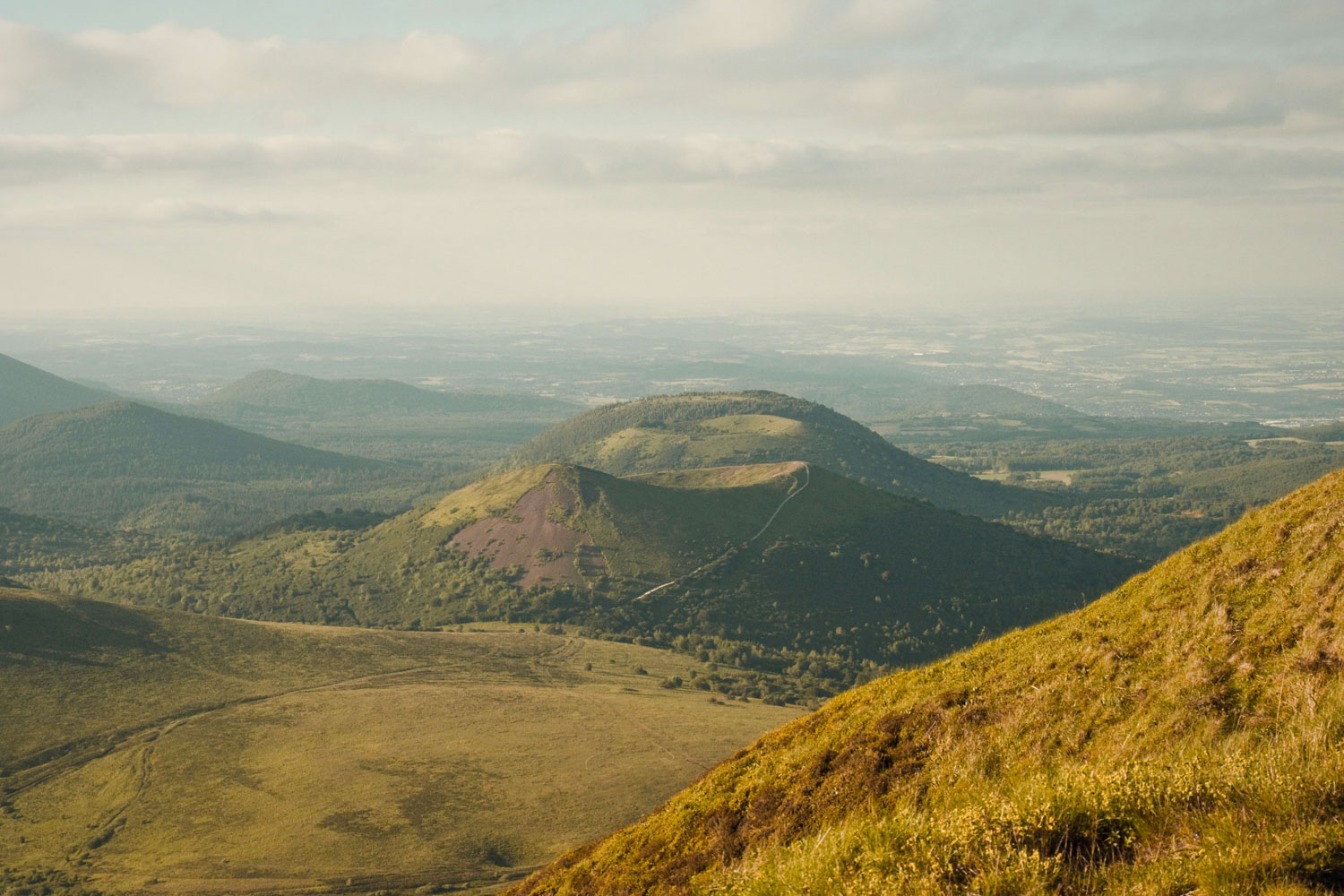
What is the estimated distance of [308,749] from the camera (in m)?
99.9

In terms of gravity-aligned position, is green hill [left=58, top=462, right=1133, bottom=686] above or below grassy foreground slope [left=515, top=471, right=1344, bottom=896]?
below

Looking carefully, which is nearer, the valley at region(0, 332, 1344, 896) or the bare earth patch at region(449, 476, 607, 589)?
the valley at region(0, 332, 1344, 896)

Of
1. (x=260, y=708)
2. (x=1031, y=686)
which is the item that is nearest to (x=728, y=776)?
(x=1031, y=686)

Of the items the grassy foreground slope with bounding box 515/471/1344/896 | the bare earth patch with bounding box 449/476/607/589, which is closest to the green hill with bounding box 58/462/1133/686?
the bare earth patch with bounding box 449/476/607/589

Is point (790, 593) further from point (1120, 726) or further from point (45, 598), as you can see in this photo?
point (1120, 726)

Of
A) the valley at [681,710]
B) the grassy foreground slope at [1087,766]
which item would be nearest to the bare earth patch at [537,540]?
the valley at [681,710]

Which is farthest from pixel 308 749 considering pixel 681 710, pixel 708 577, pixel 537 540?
pixel 537 540

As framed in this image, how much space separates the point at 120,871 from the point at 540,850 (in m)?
33.8

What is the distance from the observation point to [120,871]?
7700 centimetres

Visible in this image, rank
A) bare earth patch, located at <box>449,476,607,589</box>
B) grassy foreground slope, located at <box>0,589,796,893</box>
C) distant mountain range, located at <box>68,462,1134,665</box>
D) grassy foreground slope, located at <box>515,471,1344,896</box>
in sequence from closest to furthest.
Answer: grassy foreground slope, located at <box>515,471,1344,896</box>, grassy foreground slope, located at <box>0,589,796,893</box>, distant mountain range, located at <box>68,462,1134,665</box>, bare earth patch, located at <box>449,476,607,589</box>

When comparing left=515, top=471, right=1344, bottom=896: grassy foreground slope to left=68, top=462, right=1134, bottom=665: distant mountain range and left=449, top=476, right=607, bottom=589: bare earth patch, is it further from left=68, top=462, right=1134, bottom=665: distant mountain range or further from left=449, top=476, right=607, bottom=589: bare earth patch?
left=449, top=476, right=607, bottom=589: bare earth patch

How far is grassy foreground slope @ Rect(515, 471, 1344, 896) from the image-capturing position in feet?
42.0

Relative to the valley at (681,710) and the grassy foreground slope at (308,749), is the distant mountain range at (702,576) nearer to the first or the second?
the valley at (681,710)

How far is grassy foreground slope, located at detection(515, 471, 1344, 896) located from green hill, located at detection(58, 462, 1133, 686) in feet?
384
